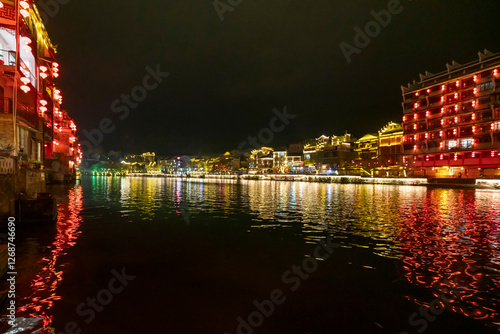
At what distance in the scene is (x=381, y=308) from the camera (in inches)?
263

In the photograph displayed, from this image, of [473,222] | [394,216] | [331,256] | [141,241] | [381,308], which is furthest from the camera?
[394,216]

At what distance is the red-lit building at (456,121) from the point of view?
61.7 m

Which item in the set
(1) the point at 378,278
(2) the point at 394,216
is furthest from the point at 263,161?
(1) the point at 378,278

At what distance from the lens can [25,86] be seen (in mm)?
24156

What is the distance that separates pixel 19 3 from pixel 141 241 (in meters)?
23.6

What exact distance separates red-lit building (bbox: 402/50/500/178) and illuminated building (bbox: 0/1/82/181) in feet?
246

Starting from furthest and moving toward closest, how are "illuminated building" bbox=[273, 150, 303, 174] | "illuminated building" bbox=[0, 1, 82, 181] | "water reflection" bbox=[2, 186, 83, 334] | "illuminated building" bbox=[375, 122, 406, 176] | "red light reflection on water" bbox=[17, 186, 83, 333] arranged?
"illuminated building" bbox=[273, 150, 303, 174]
"illuminated building" bbox=[375, 122, 406, 176]
"illuminated building" bbox=[0, 1, 82, 181]
"red light reflection on water" bbox=[17, 186, 83, 333]
"water reflection" bbox=[2, 186, 83, 334]

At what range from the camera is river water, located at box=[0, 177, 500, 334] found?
19.8 ft

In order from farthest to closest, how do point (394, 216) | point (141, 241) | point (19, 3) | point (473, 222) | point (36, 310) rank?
point (19, 3) < point (394, 216) < point (473, 222) < point (141, 241) < point (36, 310)

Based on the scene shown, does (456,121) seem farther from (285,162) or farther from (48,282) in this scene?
(285,162)

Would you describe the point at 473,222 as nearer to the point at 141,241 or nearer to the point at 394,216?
the point at 394,216

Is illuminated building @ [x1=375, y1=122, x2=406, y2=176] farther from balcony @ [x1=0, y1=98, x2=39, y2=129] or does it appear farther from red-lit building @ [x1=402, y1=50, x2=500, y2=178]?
balcony @ [x1=0, y1=98, x2=39, y2=129]
